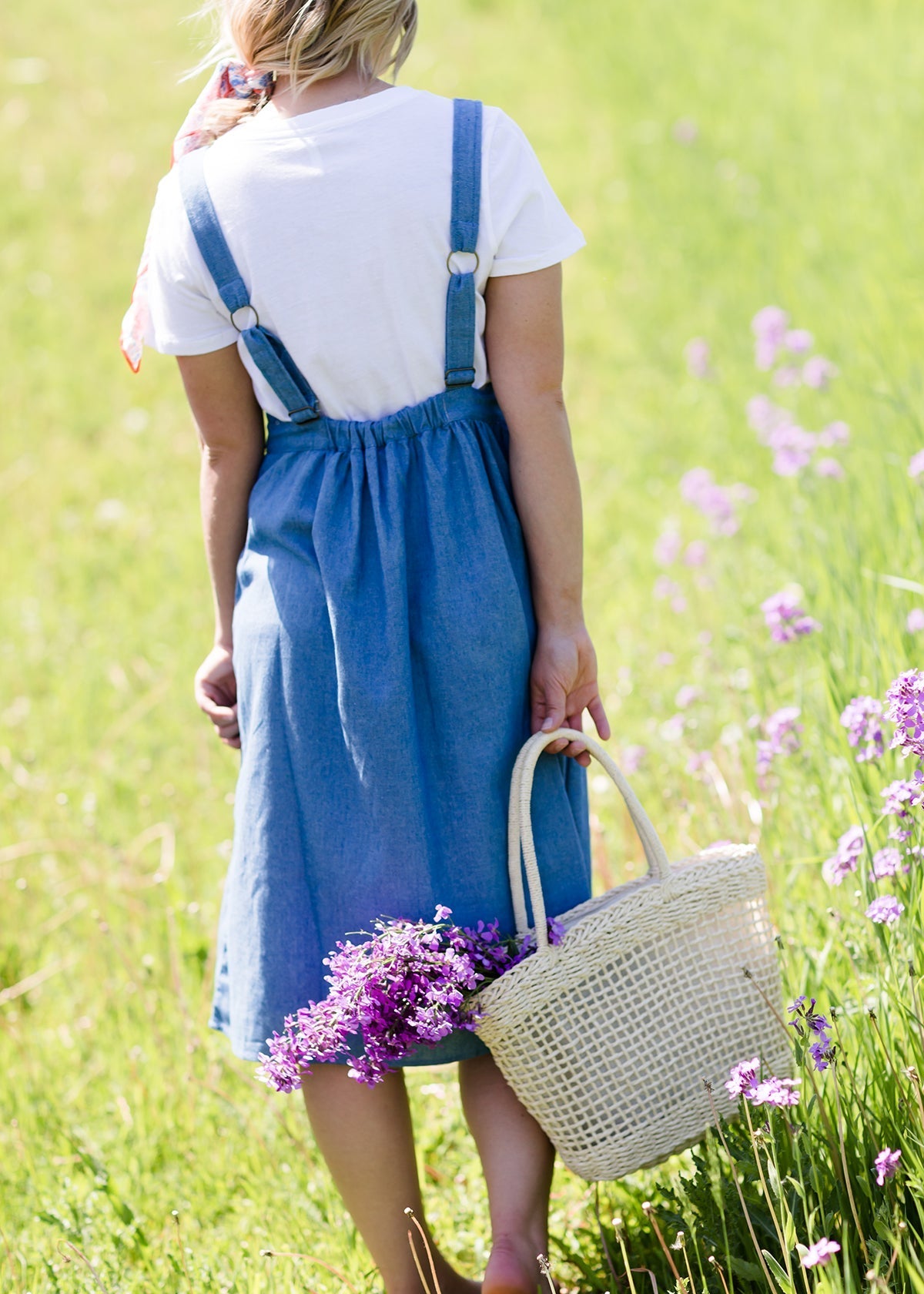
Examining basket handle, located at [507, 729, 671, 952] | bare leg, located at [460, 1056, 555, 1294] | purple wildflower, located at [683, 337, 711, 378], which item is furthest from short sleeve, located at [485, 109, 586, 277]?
purple wildflower, located at [683, 337, 711, 378]

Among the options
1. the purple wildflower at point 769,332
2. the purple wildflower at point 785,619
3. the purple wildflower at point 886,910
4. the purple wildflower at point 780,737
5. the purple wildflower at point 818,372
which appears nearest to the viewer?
the purple wildflower at point 886,910

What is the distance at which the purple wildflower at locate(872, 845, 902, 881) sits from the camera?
1854 millimetres

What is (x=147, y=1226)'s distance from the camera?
239 cm

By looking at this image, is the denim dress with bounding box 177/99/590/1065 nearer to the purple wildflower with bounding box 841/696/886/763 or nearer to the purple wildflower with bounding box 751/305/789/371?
the purple wildflower with bounding box 841/696/886/763

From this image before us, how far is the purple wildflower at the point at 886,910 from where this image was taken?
1733mm

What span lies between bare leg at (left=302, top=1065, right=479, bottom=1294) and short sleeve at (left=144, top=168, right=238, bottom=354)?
104 cm

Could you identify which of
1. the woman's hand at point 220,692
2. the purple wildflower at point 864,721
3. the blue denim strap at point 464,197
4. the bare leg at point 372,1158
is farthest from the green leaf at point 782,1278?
the blue denim strap at point 464,197

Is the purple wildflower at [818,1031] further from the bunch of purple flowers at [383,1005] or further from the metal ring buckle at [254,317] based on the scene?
the metal ring buckle at [254,317]

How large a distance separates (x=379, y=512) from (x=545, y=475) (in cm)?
24

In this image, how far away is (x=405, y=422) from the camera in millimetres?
1877

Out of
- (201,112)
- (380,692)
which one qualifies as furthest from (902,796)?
(201,112)

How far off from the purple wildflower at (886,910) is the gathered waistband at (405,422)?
84 centimetres

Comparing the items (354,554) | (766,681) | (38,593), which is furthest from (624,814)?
(38,593)

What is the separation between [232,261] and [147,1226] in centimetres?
164
